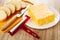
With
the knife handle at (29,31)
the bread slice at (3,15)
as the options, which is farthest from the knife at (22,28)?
the bread slice at (3,15)

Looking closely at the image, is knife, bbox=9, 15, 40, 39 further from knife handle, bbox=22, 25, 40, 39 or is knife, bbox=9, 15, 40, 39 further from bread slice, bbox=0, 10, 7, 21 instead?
bread slice, bbox=0, 10, 7, 21

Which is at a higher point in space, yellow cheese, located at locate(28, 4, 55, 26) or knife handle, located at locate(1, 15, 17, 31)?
yellow cheese, located at locate(28, 4, 55, 26)

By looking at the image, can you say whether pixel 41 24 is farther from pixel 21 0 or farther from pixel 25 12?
pixel 21 0

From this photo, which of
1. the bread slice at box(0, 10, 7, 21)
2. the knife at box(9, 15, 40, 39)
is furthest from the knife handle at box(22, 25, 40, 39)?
the bread slice at box(0, 10, 7, 21)

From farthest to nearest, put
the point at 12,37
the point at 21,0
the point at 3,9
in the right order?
the point at 21,0, the point at 3,9, the point at 12,37

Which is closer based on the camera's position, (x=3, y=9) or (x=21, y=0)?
(x=3, y=9)

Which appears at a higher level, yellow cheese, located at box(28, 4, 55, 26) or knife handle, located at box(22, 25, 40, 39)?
yellow cheese, located at box(28, 4, 55, 26)

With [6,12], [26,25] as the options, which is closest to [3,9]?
[6,12]

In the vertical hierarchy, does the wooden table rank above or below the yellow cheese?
below

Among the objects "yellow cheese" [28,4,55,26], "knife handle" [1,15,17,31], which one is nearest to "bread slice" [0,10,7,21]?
"knife handle" [1,15,17,31]

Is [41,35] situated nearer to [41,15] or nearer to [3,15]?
[41,15]
